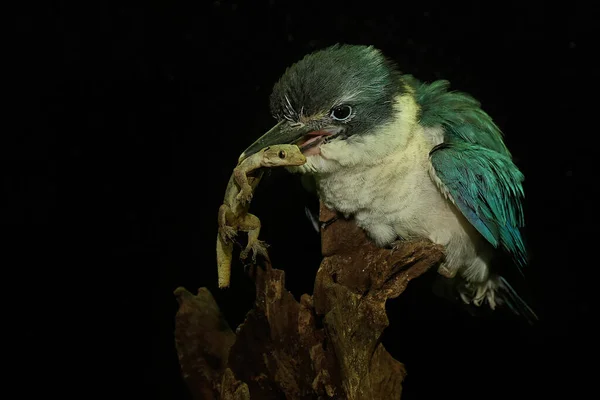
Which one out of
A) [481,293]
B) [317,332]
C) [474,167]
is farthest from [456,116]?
[317,332]

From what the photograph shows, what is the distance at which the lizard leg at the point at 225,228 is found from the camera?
187 centimetres

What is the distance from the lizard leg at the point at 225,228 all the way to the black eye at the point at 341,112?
0.41m

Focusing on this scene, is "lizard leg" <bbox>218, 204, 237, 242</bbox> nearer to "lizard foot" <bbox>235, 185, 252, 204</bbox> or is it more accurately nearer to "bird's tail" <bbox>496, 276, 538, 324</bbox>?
"lizard foot" <bbox>235, 185, 252, 204</bbox>

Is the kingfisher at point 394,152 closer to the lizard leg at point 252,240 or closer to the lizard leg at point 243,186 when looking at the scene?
the lizard leg at point 243,186

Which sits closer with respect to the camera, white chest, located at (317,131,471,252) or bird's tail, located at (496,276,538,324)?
white chest, located at (317,131,471,252)

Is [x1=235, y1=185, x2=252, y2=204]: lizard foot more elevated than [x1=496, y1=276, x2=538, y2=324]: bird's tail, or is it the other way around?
[x1=235, y1=185, x2=252, y2=204]: lizard foot

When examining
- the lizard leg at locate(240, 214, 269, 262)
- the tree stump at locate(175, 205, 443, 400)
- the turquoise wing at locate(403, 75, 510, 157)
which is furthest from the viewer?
the turquoise wing at locate(403, 75, 510, 157)

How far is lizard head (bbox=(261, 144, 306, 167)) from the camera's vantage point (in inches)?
70.5

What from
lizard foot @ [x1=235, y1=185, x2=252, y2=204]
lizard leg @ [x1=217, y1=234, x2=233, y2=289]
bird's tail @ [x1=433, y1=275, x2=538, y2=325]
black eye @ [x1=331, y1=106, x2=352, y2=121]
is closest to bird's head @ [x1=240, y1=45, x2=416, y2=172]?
black eye @ [x1=331, y1=106, x2=352, y2=121]

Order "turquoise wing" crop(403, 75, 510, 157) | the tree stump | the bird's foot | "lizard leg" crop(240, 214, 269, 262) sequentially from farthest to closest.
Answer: the bird's foot, "turquoise wing" crop(403, 75, 510, 157), "lizard leg" crop(240, 214, 269, 262), the tree stump

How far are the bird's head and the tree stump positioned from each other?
0.27 m

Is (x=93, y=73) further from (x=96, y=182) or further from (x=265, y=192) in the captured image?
(x=265, y=192)

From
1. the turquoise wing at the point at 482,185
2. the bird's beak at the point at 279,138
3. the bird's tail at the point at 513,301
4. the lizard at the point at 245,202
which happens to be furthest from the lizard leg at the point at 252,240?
the bird's tail at the point at 513,301

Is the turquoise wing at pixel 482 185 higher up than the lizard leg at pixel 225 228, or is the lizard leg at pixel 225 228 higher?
the lizard leg at pixel 225 228
